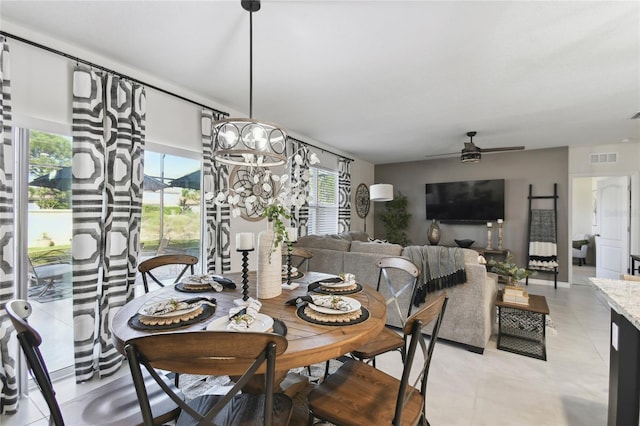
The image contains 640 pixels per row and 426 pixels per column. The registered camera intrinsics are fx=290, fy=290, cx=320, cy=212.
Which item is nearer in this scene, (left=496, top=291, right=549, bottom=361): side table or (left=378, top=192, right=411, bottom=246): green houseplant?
(left=496, top=291, right=549, bottom=361): side table

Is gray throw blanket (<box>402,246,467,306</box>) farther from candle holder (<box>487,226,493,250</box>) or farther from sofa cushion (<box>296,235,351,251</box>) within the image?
candle holder (<box>487,226,493,250</box>)

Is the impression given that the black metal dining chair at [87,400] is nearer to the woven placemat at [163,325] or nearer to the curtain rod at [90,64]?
the woven placemat at [163,325]

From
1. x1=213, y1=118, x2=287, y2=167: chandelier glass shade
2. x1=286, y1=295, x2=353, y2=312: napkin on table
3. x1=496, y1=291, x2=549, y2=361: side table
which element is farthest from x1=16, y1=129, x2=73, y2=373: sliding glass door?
x1=496, y1=291, x2=549, y2=361: side table

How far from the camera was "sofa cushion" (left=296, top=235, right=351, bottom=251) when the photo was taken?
11.5ft

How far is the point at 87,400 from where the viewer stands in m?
1.27

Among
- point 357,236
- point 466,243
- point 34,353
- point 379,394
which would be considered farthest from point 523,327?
point 34,353

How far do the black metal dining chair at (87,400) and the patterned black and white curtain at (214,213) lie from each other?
74.4 inches

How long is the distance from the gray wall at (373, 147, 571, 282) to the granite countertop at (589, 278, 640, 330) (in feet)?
15.4

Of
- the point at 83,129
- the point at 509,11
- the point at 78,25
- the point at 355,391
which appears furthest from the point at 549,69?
the point at 83,129

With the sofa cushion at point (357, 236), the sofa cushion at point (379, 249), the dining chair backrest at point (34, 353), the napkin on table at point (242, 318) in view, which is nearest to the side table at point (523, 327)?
the sofa cushion at point (379, 249)

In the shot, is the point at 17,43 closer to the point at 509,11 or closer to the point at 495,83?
the point at 509,11

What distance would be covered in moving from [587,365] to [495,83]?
2.70 m

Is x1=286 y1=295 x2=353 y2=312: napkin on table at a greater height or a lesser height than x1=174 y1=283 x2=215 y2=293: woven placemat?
greater

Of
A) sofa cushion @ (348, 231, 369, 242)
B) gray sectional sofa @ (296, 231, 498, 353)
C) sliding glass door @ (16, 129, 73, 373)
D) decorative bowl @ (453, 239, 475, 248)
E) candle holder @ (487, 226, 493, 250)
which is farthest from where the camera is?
decorative bowl @ (453, 239, 475, 248)
